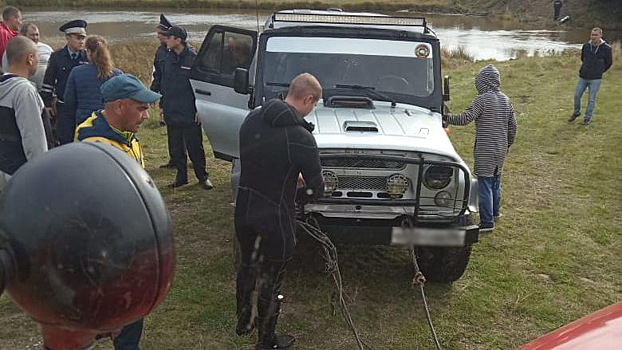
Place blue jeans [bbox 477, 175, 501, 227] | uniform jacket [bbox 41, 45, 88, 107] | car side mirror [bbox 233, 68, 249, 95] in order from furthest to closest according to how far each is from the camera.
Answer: uniform jacket [bbox 41, 45, 88, 107]
blue jeans [bbox 477, 175, 501, 227]
car side mirror [bbox 233, 68, 249, 95]

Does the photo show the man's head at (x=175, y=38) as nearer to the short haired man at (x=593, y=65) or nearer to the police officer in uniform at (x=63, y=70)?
the police officer in uniform at (x=63, y=70)

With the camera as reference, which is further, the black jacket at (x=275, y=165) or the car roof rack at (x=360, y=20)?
the car roof rack at (x=360, y=20)

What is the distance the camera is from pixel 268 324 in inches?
158

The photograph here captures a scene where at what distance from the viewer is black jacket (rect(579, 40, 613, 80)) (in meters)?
11.5

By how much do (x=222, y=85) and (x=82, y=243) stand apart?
18.0ft

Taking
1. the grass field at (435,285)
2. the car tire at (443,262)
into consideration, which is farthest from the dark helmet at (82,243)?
the car tire at (443,262)

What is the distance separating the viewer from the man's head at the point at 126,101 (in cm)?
307

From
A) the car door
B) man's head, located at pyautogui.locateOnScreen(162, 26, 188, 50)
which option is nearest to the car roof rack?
the car door

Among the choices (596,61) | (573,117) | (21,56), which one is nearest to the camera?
(21,56)

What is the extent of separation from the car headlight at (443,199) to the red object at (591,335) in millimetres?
2133

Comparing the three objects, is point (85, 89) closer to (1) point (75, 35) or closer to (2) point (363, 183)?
(1) point (75, 35)

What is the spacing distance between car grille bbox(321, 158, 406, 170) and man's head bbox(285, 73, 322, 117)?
0.92m

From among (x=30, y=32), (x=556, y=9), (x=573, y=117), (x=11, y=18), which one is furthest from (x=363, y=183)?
(x=556, y=9)

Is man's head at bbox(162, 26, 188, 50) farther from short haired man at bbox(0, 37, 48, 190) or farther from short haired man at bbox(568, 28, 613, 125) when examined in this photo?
short haired man at bbox(568, 28, 613, 125)
